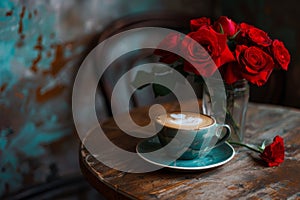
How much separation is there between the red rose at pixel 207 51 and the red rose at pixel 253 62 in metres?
0.03

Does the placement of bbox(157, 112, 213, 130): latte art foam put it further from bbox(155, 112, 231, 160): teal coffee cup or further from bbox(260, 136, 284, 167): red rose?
bbox(260, 136, 284, 167): red rose

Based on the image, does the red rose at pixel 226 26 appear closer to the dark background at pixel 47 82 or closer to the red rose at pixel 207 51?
the red rose at pixel 207 51

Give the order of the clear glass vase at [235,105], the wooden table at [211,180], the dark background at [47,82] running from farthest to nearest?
the dark background at [47,82], the clear glass vase at [235,105], the wooden table at [211,180]

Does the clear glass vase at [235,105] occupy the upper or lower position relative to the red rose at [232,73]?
lower

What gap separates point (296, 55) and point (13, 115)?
4.11 ft

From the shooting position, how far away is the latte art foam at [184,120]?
0.96 m

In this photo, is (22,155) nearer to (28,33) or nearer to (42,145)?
(42,145)

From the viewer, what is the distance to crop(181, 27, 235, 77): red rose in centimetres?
98

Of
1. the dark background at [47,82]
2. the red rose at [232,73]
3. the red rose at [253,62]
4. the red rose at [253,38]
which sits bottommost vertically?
the dark background at [47,82]

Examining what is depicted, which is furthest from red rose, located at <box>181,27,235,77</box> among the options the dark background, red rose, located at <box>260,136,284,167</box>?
the dark background

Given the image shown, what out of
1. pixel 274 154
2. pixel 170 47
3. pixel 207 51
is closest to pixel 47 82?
pixel 170 47

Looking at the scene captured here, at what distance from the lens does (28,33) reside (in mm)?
1538

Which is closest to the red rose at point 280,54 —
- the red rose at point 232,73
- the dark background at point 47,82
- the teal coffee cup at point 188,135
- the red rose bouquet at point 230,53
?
the red rose bouquet at point 230,53

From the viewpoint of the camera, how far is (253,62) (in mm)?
991
